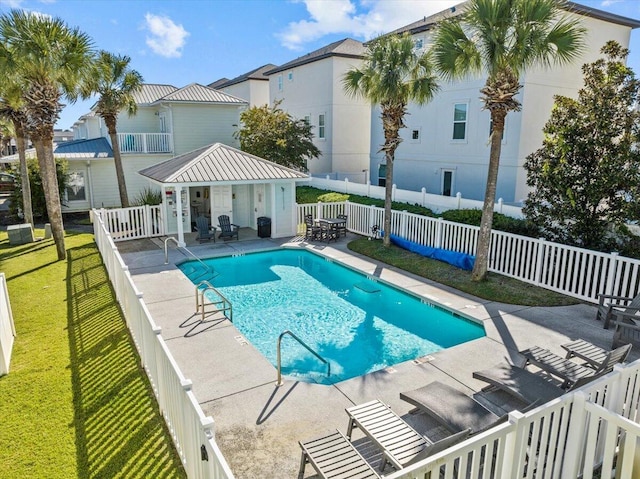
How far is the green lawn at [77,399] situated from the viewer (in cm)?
547

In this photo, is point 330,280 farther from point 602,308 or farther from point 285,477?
point 285,477

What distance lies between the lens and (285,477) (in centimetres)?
542

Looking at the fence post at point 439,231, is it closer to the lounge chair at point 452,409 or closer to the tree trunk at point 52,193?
the lounge chair at point 452,409

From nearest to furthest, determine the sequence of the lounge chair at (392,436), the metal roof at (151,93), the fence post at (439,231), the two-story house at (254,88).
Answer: the lounge chair at (392,436) < the fence post at (439,231) < the metal roof at (151,93) < the two-story house at (254,88)

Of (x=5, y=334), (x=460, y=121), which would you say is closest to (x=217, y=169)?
(x=5, y=334)

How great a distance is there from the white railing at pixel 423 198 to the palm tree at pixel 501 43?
3885 millimetres

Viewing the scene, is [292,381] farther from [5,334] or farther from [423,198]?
[423,198]

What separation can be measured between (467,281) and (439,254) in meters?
2.13

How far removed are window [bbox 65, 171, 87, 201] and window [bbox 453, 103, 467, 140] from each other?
66.2ft

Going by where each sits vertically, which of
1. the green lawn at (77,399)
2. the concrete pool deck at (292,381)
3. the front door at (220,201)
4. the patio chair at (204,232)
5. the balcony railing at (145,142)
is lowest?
the concrete pool deck at (292,381)

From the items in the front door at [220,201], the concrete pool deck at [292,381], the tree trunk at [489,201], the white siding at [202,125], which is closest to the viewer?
the concrete pool deck at [292,381]

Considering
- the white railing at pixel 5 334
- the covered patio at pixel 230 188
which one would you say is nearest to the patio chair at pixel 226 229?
the covered patio at pixel 230 188

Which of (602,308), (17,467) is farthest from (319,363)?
(602,308)

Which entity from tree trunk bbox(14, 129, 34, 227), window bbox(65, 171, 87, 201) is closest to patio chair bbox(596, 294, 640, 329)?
tree trunk bbox(14, 129, 34, 227)
